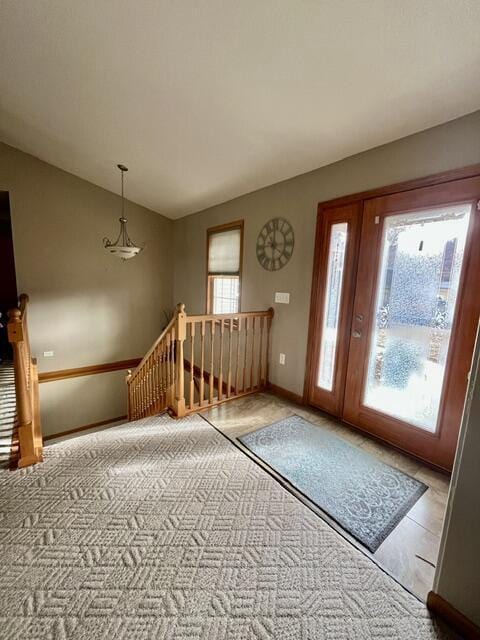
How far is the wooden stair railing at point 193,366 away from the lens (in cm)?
258

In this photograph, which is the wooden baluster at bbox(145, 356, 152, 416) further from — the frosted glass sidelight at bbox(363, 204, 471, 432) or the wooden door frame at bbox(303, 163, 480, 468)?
the frosted glass sidelight at bbox(363, 204, 471, 432)

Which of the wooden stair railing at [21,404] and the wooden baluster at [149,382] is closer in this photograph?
the wooden stair railing at [21,404]

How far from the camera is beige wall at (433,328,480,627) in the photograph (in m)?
1.01

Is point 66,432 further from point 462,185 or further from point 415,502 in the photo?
point 462,185

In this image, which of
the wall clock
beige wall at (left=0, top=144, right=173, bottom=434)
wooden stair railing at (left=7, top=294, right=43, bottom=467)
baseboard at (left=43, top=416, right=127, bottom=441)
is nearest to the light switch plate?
the wall clock

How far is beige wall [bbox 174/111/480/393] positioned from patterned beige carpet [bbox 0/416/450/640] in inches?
59.8

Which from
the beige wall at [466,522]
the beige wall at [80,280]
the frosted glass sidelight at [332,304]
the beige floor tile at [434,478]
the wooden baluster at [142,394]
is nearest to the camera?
the beige wall at [466,522]

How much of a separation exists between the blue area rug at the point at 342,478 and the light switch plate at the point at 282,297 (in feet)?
4.26

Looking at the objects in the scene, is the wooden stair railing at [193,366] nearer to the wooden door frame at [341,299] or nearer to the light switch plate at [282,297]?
the light switch plate at [282,297]

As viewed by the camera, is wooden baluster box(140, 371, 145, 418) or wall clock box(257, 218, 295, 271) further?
wooden baluster box(140, 371, 145, 418)

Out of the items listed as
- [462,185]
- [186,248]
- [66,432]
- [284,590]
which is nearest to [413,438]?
[284,590]

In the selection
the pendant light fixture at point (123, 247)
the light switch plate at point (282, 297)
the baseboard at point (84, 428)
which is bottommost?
the baseboard at point (84, 428)

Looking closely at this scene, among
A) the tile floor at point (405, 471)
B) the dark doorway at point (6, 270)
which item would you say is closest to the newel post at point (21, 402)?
the tile floor at point (405, 471)

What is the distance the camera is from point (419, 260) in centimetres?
205
